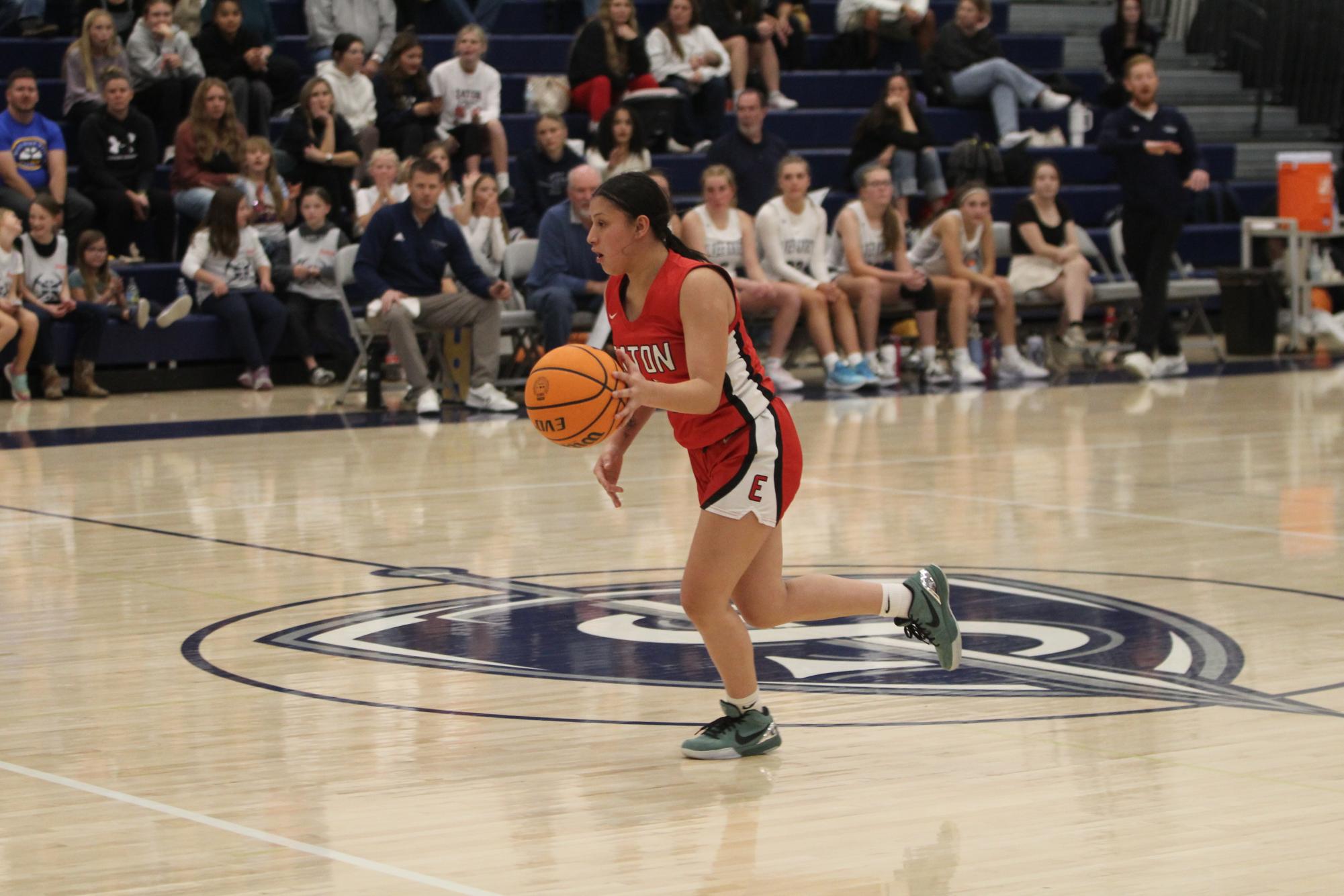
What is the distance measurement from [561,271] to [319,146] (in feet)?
8.96

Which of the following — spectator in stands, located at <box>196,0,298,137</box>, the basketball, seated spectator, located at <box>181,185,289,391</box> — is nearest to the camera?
the basketball

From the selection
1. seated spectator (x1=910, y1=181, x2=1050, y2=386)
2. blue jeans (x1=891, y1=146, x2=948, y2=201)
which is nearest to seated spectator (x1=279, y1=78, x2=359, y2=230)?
seated spectator (x1=910, y1=181, x2=1050, y2=386)

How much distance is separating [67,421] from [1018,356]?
675 cm

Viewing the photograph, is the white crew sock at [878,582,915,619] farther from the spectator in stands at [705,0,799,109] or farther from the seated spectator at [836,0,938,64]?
the seated spectator at [836,0,938,64]

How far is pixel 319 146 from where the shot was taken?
14.2 metres

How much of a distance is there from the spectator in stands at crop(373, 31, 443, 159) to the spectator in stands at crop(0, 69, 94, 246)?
253 centimetres

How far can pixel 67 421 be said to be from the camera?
1137cm

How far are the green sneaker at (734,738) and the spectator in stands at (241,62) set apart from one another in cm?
1111

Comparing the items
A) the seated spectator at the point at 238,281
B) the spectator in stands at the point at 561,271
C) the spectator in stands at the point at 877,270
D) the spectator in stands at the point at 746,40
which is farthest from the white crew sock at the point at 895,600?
the spectator in stands at the point at 746,40

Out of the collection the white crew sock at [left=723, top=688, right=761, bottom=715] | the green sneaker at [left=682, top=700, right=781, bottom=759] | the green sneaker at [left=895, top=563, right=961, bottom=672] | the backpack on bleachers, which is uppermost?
the backpack on bleachers

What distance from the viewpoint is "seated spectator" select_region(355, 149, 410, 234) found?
13.8 m

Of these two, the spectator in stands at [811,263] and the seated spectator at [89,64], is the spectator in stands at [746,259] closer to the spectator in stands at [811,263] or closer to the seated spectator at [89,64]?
the spectator in stands at [811,263]

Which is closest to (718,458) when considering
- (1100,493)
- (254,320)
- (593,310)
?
(1100,493)

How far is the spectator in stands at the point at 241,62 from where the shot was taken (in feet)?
47.4
